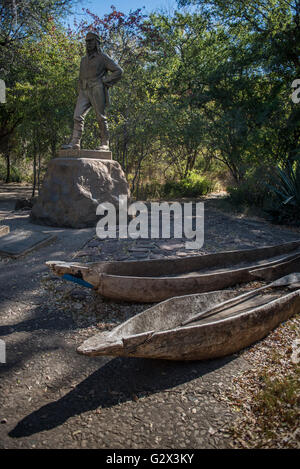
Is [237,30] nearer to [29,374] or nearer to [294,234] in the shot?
[294,234]

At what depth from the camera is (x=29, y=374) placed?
201 centimetres

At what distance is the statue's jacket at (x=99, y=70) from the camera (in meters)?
5.73

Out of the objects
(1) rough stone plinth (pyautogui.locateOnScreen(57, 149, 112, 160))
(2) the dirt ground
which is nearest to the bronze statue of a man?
(1) rough stone plinth (pyautogui.locateOnScreen(57, 149, 112, 160))

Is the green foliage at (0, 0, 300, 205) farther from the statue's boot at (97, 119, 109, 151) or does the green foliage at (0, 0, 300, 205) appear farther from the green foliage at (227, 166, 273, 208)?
the statue's boot at (97, 119, 109, 151)

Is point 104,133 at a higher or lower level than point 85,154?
higher

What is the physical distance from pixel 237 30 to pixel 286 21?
139 centimetres

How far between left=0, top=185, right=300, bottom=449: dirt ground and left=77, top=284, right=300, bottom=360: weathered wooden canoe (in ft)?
0.61

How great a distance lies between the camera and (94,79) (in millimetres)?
5832

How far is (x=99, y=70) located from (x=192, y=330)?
5.37 meters

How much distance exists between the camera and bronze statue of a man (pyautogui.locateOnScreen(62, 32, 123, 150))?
18.7 feet

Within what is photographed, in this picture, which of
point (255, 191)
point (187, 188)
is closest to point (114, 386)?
point (255, 191)

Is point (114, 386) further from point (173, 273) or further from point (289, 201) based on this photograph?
point (289, 201)
